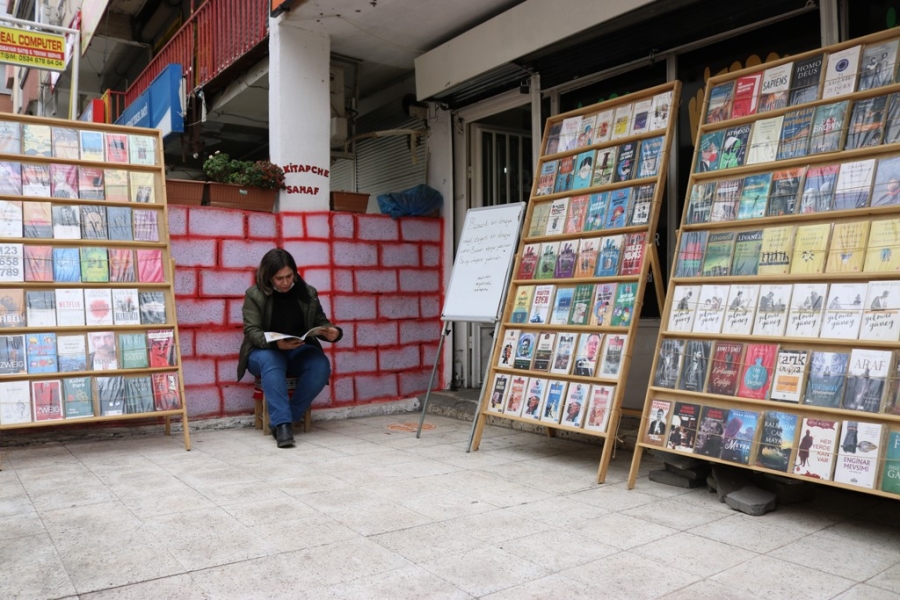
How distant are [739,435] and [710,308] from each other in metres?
0.65

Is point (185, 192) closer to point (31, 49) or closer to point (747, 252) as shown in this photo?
point (31, 49)

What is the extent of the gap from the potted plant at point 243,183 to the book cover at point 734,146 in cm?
354

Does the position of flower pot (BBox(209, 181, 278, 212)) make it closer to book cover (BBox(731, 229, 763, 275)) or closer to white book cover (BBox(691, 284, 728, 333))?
white book cover (BBox(691, 284, 728, 333))

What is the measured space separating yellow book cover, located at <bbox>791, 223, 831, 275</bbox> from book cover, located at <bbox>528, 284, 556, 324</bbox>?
145 centimetres

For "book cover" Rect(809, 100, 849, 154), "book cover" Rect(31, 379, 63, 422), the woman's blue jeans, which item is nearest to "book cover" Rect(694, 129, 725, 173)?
"book cover" Rect(809, 100, 849, 154)

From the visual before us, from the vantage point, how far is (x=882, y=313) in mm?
2787

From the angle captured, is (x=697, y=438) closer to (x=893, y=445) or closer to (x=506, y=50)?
(x=893, y=445)

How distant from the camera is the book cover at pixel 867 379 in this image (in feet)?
8.93

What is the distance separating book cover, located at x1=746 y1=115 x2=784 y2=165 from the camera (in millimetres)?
3381

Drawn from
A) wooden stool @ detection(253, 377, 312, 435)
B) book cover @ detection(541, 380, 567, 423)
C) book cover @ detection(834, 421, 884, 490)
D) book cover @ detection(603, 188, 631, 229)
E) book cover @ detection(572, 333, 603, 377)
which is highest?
book cover @ detection(603, 188, 631, 229)

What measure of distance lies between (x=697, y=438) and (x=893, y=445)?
82cm

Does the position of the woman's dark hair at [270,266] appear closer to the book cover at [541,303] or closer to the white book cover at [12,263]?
the white book cover at [12,263]

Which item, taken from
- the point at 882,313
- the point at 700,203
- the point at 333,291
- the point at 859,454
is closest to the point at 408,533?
the point at 859,454

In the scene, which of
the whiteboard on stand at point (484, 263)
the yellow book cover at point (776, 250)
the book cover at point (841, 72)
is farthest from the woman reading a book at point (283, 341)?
the book cover at point (841, 72)
